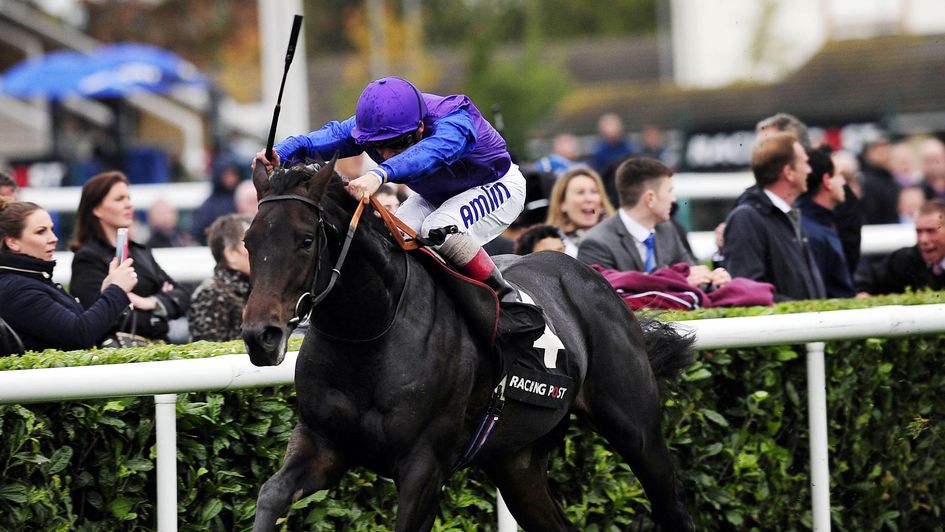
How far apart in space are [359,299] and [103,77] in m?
13.3

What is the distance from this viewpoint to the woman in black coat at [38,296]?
17.7 ft

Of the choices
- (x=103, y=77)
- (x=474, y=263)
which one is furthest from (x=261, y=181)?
(x=103, y=77)

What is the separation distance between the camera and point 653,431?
5.32m

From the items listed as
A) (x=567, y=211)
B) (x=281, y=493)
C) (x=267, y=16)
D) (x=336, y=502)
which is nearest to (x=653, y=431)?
(x=336, y=502)

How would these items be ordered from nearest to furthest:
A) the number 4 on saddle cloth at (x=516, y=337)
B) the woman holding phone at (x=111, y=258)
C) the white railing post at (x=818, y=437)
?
the number 4 on saddle cloth at (x=516, y=337), the white railing post at (x=818, y=437), the woman holding phone at (x=111, y=258)

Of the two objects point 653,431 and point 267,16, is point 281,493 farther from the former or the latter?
point 267,16

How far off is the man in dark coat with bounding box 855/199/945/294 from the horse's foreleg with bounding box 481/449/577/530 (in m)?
3.34

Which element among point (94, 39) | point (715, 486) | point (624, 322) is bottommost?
point (715, 486)

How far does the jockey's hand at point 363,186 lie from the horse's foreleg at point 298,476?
770 mm

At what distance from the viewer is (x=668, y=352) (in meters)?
5.43

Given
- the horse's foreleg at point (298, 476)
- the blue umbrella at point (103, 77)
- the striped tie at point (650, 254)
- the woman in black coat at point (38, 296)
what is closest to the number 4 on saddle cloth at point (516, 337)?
the horse's foreleg at point (298, 476)

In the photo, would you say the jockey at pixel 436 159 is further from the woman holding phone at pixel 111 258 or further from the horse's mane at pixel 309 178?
the woman holding phone at pixel 111 258

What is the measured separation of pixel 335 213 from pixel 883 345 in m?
3.09

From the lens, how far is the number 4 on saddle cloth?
462 cm
